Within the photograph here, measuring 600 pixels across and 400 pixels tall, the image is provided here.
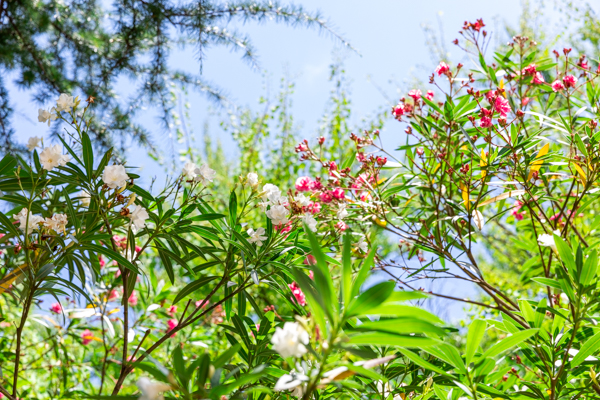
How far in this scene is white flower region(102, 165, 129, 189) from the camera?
0.84 metres

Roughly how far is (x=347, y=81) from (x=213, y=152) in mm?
2312

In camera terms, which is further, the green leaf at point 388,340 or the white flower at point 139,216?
the white flower at point 139,216

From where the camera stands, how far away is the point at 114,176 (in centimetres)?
84

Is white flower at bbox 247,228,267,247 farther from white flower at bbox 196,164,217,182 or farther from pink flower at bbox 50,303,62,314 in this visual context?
pink flower at bbox 50,303,62,314

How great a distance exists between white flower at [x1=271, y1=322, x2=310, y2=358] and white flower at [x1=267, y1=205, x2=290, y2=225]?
44 cm

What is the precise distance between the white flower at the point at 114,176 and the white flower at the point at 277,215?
31cm

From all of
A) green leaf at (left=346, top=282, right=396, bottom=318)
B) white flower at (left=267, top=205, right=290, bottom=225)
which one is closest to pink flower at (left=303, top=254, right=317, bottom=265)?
white flower at (left=267, top=205, right=290, bottom=225)

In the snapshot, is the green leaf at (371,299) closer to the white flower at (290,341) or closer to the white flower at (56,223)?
the white flower at (290,341)

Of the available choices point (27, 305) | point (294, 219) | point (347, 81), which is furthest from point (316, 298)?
point (347, 81)

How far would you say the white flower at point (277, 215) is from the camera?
0.95m

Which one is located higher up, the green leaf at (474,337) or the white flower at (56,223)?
the white flower at (56,223)

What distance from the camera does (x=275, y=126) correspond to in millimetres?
4004

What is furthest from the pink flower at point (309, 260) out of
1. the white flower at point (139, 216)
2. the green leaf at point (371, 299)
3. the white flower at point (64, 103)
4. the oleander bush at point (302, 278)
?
the white flower at point (64, 103)

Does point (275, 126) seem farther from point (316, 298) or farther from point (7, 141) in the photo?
point (316, 298)
